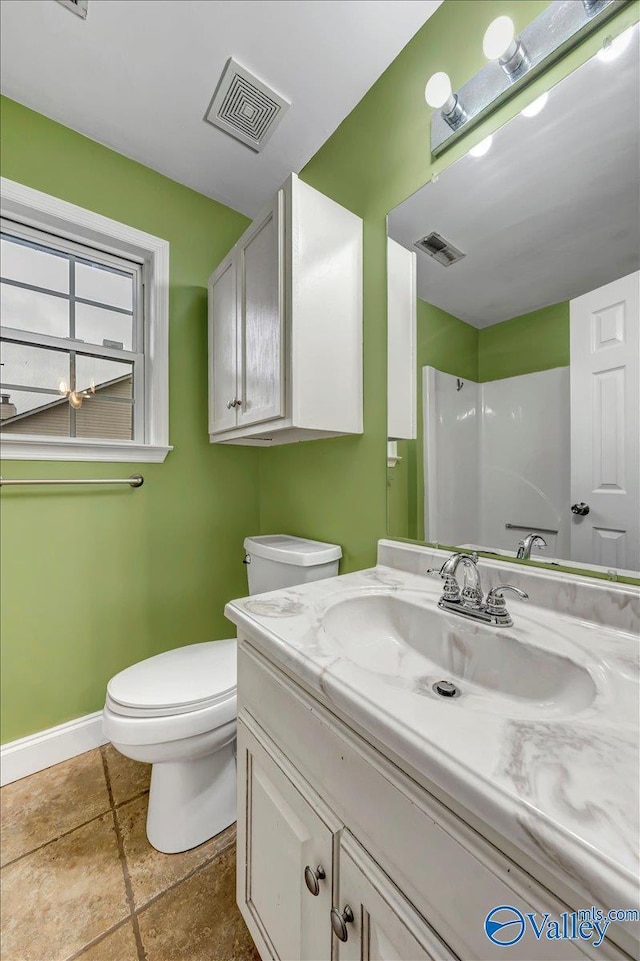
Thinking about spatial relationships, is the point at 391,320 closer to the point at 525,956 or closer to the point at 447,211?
the point at 447,211

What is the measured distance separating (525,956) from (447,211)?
1.39 m

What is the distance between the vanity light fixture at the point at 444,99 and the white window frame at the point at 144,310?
1.17 metres

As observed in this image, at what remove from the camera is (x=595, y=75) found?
0.78 meters

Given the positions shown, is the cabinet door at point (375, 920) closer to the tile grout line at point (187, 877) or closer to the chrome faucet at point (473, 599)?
the chrome faucet at point (473, 599)

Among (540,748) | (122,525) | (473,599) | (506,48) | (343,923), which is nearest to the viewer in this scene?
(540,748)

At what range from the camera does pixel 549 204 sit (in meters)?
0.87

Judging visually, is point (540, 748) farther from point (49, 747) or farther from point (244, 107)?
point (244, 107)

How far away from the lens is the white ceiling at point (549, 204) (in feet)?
2.47

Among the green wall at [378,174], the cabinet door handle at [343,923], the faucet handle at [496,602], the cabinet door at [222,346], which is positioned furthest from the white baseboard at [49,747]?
the faucet handle at [496,602]

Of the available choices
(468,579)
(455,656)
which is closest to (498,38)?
(468,579)

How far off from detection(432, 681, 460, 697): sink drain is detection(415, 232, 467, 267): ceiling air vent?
1060 millimetres

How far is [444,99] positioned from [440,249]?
40 centimetres

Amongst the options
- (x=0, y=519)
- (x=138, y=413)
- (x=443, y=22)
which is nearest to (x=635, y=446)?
(x=443, y=22)

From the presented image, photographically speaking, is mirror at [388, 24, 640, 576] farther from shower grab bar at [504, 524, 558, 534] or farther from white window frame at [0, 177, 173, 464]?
white window frame at [0, 177, 173, 464]
